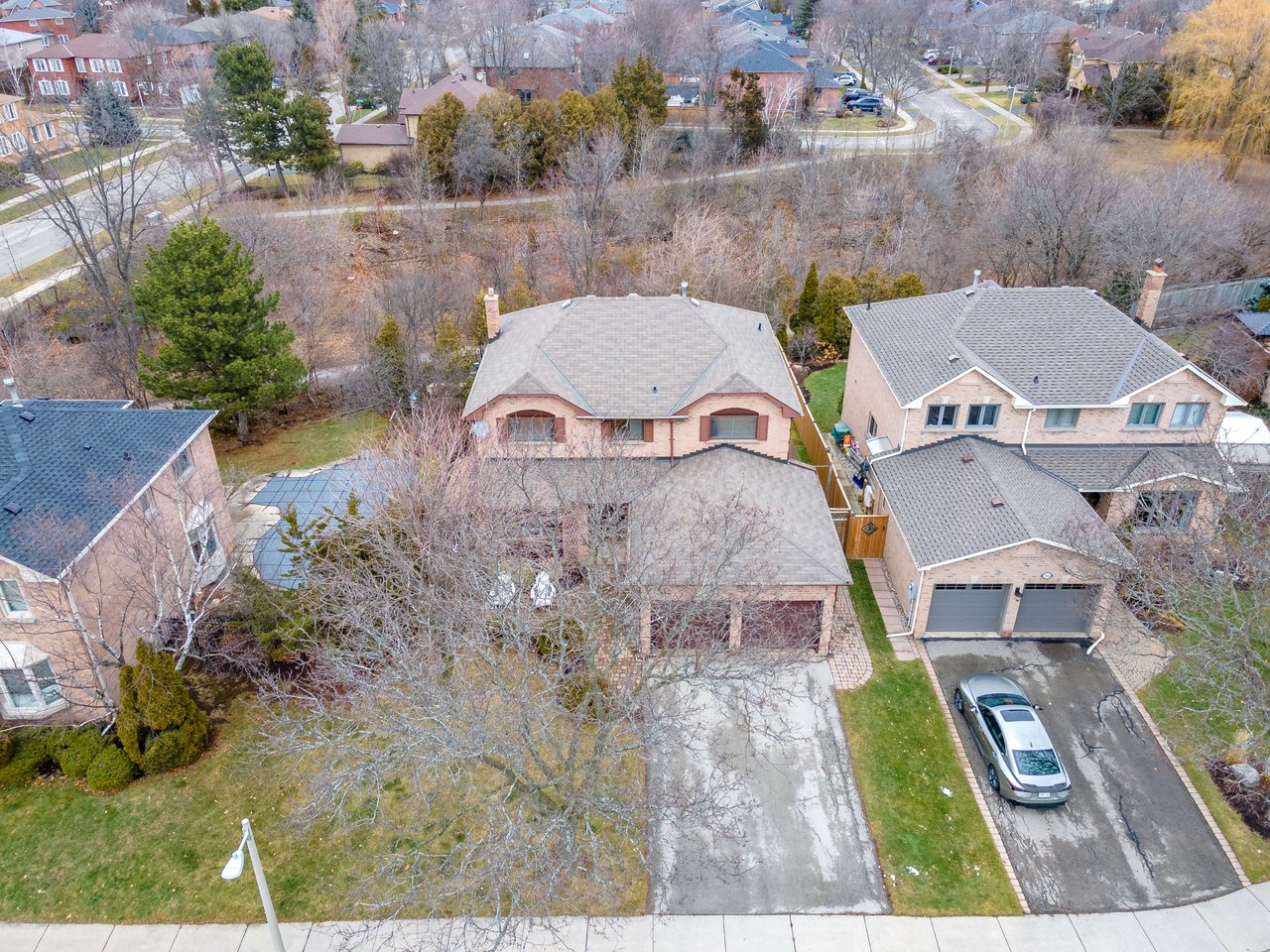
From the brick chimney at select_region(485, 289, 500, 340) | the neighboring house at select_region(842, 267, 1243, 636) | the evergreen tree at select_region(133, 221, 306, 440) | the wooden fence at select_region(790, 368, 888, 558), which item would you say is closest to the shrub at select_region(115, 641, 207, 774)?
the evergreen tree at select_region(133, 221, 306, 440)

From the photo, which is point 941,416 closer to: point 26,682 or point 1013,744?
point 1013,744

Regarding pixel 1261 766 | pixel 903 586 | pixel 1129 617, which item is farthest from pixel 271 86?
pixel 1261 766

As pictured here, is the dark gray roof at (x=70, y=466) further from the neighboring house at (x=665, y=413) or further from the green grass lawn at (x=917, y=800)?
the green grass lawn at (x=917, y=800)

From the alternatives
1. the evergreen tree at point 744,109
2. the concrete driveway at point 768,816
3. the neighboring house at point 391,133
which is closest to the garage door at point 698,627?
the concrete driveway at point 768,816

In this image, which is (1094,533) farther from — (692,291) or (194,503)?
(194,503)

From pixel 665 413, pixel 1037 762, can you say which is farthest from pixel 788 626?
pixel 665 413

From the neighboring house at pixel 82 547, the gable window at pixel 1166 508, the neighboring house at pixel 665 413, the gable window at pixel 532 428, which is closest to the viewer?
the neighboring house at pixel 82 547
